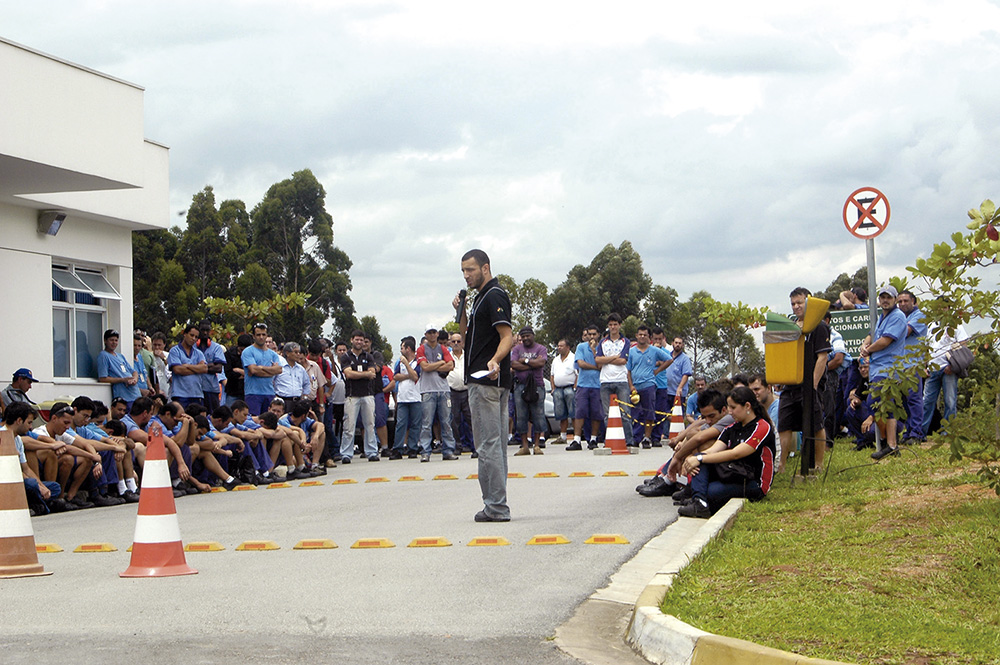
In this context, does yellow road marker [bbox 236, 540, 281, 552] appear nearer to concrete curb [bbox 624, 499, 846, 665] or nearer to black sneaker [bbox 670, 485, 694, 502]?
concrete curb [bbox 624, 499, 846, 665]

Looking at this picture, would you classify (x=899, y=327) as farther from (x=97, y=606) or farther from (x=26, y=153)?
(x=26, y=153)

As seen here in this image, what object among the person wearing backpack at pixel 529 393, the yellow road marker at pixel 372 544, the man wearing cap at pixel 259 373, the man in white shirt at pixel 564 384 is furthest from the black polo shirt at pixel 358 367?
the yellow road marker at pixel 372 544

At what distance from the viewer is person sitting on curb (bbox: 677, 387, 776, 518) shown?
999cm

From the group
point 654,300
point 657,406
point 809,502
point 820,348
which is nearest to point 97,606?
point 809,502

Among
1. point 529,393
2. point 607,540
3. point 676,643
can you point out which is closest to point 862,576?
point 676,643

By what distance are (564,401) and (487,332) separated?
38.1 feet

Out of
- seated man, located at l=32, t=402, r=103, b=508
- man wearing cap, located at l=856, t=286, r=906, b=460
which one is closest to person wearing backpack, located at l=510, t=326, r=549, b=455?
man wearing cap, located at l=856, t=286, r=906, b=460

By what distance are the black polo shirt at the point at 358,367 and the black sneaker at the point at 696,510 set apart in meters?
9.55

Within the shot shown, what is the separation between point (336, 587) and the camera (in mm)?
7305

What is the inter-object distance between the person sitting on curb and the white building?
10721 mm

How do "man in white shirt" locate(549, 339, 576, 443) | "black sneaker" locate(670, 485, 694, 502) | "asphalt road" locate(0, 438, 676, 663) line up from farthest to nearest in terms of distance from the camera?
"man in white shirt" locate(549, 339, 576, 443), "black sneaker" locate(670, 485, 694, 502), "asphalt road" locate(0, 438, 676, 663)

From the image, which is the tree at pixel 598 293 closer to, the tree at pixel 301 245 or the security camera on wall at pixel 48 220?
the tree at pixel 301 245

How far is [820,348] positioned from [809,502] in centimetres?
234

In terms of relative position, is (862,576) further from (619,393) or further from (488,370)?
(619,393)
